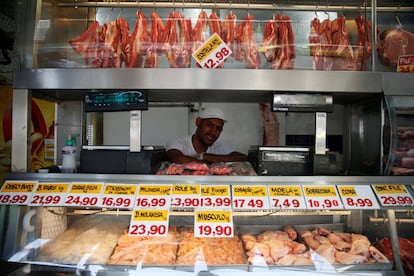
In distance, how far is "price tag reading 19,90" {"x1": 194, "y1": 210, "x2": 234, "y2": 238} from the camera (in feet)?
5.30

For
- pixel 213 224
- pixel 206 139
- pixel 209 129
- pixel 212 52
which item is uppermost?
pixel 212 52

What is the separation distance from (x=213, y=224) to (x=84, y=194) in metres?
0.78

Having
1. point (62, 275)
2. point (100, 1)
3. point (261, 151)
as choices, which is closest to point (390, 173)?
point (261, 151)

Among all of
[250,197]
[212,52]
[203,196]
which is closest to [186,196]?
→ [203,196]

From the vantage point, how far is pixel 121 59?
6.58 feet

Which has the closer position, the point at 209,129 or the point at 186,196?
the point at 186,196

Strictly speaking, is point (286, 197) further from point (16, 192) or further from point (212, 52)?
point (16, 192)

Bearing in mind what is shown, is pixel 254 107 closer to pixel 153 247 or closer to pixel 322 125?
pixel 322 125

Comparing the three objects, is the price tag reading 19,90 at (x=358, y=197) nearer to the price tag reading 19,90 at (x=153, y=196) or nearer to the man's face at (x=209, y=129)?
the price tag reading 19,90 at (x=153, y=196)

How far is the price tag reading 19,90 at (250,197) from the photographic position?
165cm

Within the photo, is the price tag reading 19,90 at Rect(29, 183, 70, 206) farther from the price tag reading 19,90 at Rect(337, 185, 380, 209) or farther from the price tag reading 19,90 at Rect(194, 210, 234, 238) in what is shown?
the price tag reading 19,90 at Rect(337, 185, 380, 209)

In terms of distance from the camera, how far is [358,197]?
1723 mm

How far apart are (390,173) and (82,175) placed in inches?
77.2

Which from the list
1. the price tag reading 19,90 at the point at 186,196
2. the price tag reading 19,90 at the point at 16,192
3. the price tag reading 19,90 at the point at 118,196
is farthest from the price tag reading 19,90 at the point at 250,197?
the price tag reading 19,90 at the point at 16,192
